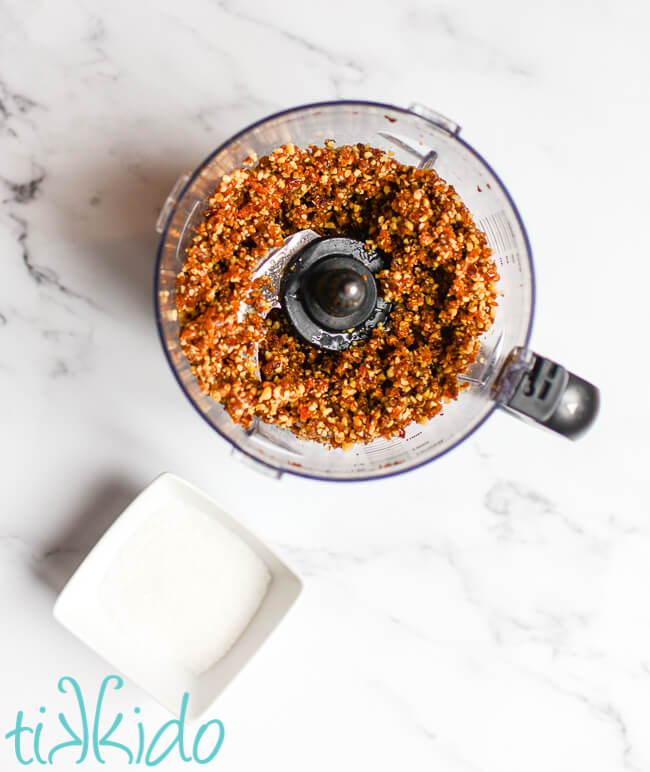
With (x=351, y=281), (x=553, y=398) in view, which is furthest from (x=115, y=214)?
(x=553, y=398)

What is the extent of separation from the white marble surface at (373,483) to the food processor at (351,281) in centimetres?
16

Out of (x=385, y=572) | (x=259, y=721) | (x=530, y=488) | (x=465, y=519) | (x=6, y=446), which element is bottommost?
(x=259, y=721)

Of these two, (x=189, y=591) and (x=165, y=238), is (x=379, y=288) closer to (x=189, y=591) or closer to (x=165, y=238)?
(x=165, y=238)

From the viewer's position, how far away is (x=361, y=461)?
1006 millimetres

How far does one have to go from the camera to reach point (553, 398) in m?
0.83

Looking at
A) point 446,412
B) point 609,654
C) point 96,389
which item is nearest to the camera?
point 446,412

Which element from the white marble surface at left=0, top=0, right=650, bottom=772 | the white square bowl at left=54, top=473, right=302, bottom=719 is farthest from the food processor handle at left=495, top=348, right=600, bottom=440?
the white square bowl at left=54, top=473, right=302, bottom=719

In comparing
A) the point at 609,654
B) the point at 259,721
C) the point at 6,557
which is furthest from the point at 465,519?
the point at 6,557

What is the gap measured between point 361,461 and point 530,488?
0.38m

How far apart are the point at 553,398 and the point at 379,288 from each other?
12.9 inches

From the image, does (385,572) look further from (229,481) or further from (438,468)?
(229,481)

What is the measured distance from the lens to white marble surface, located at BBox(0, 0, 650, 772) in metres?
1.10

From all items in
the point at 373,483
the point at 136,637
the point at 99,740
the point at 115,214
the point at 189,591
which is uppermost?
the point at 115,214

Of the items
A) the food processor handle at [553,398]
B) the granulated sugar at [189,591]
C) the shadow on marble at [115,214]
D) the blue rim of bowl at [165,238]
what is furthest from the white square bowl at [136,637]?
the food processor handle at [553,398]
